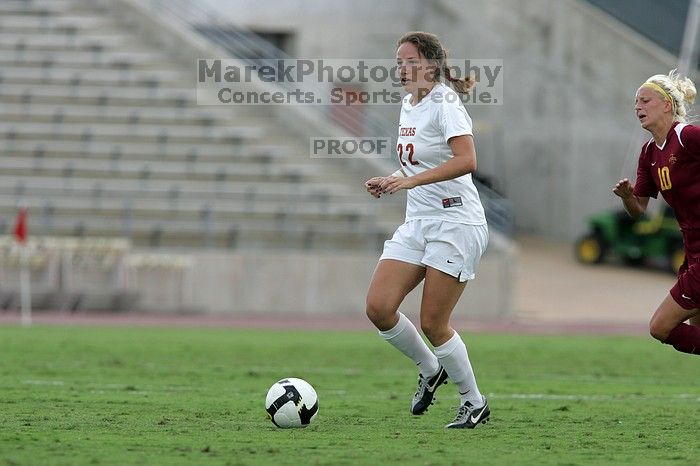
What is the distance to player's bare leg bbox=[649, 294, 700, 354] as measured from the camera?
23.7 ft

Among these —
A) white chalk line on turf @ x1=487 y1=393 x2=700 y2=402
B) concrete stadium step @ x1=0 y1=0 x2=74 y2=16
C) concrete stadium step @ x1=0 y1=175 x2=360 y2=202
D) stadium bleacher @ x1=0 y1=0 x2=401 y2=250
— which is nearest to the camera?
white chalk line on turf @ x1=487 y1=393 x2=700 y2=402

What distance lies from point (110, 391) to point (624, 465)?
15.0 feet

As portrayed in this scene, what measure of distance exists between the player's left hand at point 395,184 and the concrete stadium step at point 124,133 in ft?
54.5

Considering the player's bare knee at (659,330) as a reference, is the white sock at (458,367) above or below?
below

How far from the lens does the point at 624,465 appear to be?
5914 mm

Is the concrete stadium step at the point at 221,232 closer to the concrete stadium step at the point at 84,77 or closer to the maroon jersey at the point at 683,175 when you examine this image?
A: the concrete stadium step at the point at 84,77

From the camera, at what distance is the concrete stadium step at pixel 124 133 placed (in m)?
23.3

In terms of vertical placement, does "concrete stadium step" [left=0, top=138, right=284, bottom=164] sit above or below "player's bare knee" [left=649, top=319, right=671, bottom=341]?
above

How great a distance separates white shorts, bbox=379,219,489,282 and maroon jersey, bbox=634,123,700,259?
1.08 m

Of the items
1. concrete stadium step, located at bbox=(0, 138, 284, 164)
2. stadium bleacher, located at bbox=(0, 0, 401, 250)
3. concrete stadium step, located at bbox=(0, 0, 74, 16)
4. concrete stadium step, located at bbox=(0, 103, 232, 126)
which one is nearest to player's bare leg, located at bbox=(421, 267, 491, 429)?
stadium bleacher, located at bbox=(0, 0, 401, 250)

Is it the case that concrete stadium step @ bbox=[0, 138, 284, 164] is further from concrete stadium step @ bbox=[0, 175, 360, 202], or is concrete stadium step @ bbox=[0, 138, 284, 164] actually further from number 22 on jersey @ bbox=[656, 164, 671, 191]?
number 22 on jersey @ bbox=[656, 164, 671, 191]

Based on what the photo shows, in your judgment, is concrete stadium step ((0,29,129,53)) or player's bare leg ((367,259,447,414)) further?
concrete stadium step ((0,29,129,53))

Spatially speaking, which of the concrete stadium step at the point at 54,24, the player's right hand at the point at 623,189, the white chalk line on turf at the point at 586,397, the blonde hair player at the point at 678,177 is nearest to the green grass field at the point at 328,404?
the white chalk line on turf at the point at 586,397

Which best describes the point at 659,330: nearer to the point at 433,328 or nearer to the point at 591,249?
the point at 433,328
